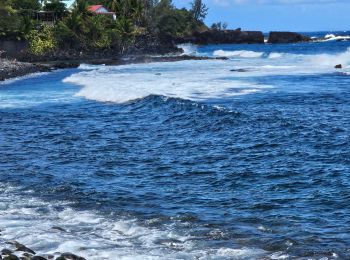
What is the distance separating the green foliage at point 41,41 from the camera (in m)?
68.6

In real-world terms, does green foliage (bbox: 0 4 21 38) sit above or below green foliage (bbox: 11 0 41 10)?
below

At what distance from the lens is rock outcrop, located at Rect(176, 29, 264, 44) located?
131750 millimetres

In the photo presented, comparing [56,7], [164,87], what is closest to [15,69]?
[164,87]

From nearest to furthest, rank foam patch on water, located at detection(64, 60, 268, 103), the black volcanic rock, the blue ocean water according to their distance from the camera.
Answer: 1. the blue ocean water
2. foam patch on water, located at detection(64, 60, 268, 103)
3. the black volcanic rock

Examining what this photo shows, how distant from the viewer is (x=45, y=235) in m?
9.88

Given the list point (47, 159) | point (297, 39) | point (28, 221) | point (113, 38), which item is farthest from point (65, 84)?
point (297, 39)

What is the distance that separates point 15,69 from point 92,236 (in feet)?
140

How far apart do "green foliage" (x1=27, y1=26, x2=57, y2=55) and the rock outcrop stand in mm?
58635

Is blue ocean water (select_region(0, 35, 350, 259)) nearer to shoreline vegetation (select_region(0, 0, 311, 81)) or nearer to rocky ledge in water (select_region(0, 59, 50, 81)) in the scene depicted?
rocky ledge in water (select_region(0, 59, 50, 81))

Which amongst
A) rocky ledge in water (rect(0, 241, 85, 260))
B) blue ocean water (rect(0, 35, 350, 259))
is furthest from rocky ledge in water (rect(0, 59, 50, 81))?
rocky ledge in water (rect(0, 241, 85, 260))

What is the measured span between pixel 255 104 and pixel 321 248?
762 inches

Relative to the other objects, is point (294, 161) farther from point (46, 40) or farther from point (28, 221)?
point (46, 40)

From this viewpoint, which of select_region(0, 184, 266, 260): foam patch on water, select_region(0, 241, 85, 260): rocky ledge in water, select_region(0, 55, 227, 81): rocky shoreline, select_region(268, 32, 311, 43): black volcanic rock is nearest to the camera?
select_region(0, 241, 85, 260): rocky ledge in water

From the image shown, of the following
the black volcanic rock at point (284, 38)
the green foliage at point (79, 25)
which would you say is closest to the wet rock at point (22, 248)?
the green foliage at point (79, 25)
